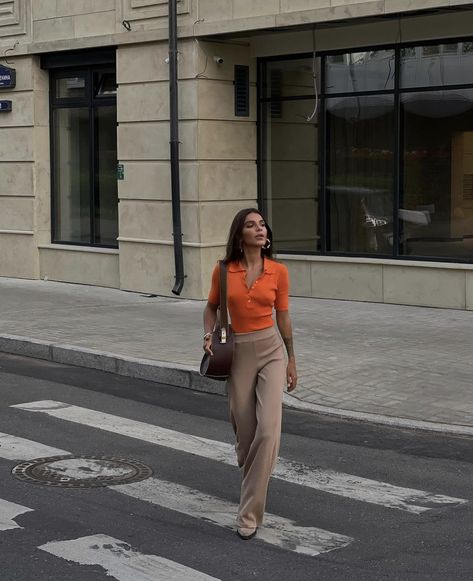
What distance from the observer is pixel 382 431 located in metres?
8.91

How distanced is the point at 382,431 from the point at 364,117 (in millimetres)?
7608

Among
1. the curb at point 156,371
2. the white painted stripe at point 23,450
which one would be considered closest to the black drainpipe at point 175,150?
the curb at point 156,371

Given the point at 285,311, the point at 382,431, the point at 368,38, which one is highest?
the point at 368,38

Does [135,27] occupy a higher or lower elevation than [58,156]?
higher

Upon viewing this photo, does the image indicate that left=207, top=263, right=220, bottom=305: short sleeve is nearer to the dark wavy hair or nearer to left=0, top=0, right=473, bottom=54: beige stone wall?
the dark wavy hair

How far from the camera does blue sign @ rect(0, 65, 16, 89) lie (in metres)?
18.5

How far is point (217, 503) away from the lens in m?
6.87

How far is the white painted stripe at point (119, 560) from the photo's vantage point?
18.1 feet

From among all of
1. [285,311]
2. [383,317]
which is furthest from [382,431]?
[383,317]

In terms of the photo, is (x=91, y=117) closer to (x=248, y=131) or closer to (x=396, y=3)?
(x=248, y=131)

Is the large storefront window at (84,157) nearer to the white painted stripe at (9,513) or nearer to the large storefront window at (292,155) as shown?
the large storefront window at (292,155)

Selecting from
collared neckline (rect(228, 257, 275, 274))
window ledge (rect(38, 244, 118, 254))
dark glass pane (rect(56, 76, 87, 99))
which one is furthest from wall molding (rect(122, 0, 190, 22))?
collared neckline (rect(228, 257, 275, 274))

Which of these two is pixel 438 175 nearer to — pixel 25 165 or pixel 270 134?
pixel 270 134

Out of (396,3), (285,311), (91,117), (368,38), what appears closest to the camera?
(285,311)
